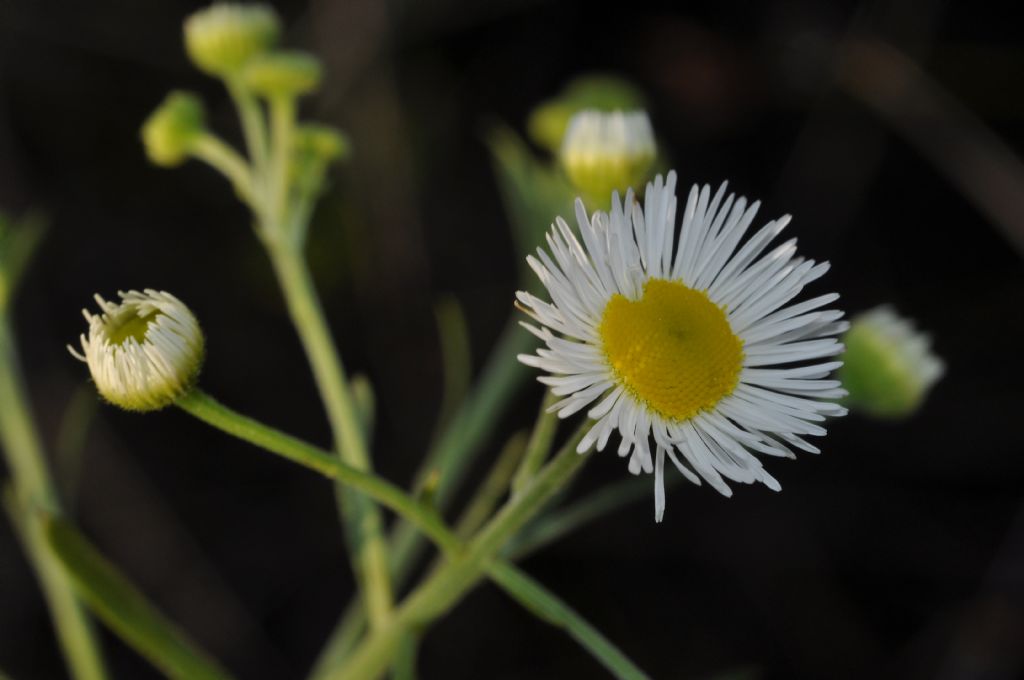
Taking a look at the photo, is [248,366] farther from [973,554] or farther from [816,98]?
[973,554]

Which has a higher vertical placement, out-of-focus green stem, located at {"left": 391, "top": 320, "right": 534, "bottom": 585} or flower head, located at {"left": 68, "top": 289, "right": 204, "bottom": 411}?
out-of-focus green stem, located at {"left": 391, "top": 320, "right": 534, "bottom": 585}

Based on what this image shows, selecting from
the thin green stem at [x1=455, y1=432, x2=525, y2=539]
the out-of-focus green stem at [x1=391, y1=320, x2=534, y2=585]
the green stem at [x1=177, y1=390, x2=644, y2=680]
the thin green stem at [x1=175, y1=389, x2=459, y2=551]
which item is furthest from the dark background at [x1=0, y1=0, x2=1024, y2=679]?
the thin green stem at [x1=175, y1=389, x2=459, y2=551]

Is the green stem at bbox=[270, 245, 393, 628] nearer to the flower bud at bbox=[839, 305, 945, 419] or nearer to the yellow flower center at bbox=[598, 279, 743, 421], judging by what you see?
the yellow flower center at bbox=[598, 279, 743, 421]

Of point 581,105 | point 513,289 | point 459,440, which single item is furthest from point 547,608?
point 513,289

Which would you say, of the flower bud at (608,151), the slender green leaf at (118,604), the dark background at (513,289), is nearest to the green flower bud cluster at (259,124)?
the flower bud at (608,151)

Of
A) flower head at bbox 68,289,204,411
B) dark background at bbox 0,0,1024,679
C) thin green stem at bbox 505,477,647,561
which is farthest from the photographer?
dark background at bbox 0,0,1024,679

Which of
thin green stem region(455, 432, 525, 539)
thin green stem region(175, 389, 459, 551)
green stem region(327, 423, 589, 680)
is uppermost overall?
thin green stem region(455, 432, 525, 539)

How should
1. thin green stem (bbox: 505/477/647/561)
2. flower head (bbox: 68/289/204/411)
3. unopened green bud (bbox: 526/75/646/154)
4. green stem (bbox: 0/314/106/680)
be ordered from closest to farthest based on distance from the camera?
flower head (bbox: 68/289/204/411) < thin green stem (bbox: 505/477/647/561) < green stem (bbox: 0/314/106/680) < unopened green bud (bbox: 526/75/646/154)
